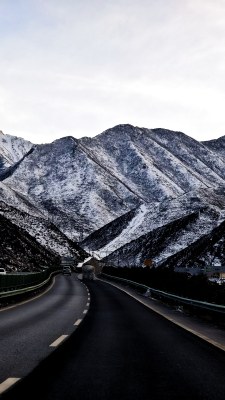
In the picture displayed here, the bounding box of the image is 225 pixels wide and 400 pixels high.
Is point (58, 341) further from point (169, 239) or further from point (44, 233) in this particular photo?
point (44, 233)

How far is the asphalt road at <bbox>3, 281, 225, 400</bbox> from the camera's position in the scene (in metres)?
5.80

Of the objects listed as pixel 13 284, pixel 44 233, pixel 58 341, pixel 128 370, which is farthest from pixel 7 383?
pixel 44 233

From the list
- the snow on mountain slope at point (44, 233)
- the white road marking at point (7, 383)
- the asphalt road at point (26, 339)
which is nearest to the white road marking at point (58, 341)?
the asphalt road at point (26, 339)

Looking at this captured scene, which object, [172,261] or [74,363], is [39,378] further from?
[172,261]

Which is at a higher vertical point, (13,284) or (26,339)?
(13,284)

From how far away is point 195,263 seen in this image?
13138cm

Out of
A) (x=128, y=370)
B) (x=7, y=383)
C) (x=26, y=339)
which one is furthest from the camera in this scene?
(x=26, y=339)

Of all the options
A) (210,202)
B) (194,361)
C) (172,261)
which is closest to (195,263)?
(172,261)

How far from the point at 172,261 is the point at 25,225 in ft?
194

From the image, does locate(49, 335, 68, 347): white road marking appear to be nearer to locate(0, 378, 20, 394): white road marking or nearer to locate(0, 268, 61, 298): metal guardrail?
locate(0, 378, 20, 394): white road marking

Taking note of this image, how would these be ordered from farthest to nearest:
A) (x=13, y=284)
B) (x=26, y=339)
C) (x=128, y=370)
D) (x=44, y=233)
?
(x=44, y=233) < (x=13, y=284) < (x=26, y=339) < (x=128, y=370)

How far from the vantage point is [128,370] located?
739 cm

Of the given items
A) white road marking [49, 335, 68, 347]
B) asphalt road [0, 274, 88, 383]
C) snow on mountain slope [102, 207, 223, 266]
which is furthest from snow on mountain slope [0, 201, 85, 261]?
white road marking [49, 335, 68, 347]

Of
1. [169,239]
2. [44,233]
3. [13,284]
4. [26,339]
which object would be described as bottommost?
[26,339]
